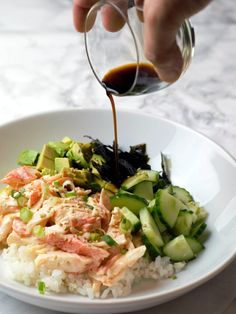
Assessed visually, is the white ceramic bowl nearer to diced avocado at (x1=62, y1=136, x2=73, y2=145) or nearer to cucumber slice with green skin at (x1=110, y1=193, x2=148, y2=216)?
diced avocado at (x1=62, y1=136, x2=73, y2=145)

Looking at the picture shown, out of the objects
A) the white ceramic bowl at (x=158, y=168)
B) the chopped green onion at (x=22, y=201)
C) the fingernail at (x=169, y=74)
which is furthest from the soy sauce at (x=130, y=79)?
the white ceramic bowl at (x=158, y=168)

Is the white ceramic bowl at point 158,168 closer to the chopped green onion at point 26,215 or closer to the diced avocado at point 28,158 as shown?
the diced avocado at point 28,158

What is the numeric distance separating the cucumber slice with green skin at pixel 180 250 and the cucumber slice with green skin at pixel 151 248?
38 millimetres

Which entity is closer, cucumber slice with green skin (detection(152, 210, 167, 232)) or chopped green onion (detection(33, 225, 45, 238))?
chopped green onion (detection(33, 225, 45, 238))

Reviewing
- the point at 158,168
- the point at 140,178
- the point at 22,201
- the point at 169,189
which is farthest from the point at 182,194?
the point at 22,201

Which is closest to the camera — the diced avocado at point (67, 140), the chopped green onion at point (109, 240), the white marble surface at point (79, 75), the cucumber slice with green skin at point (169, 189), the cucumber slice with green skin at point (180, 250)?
the chopped green onion at point (109, 240)

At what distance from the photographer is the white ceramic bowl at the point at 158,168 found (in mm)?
1801

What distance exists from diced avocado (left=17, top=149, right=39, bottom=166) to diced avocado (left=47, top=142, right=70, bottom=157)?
74 millimetres

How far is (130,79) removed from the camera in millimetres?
2002

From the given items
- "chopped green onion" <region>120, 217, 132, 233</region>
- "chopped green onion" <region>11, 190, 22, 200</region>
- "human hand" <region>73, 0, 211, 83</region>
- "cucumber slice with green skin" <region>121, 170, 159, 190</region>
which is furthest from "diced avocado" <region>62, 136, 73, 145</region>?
"human hand" <region>73, 0, 211, 83</region>

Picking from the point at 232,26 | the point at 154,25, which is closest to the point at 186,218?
the point at 154,25

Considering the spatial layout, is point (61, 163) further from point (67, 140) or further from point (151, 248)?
point (151, 248)

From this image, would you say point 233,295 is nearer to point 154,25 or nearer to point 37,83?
point 154,25

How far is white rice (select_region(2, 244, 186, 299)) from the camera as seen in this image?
1.89 m
